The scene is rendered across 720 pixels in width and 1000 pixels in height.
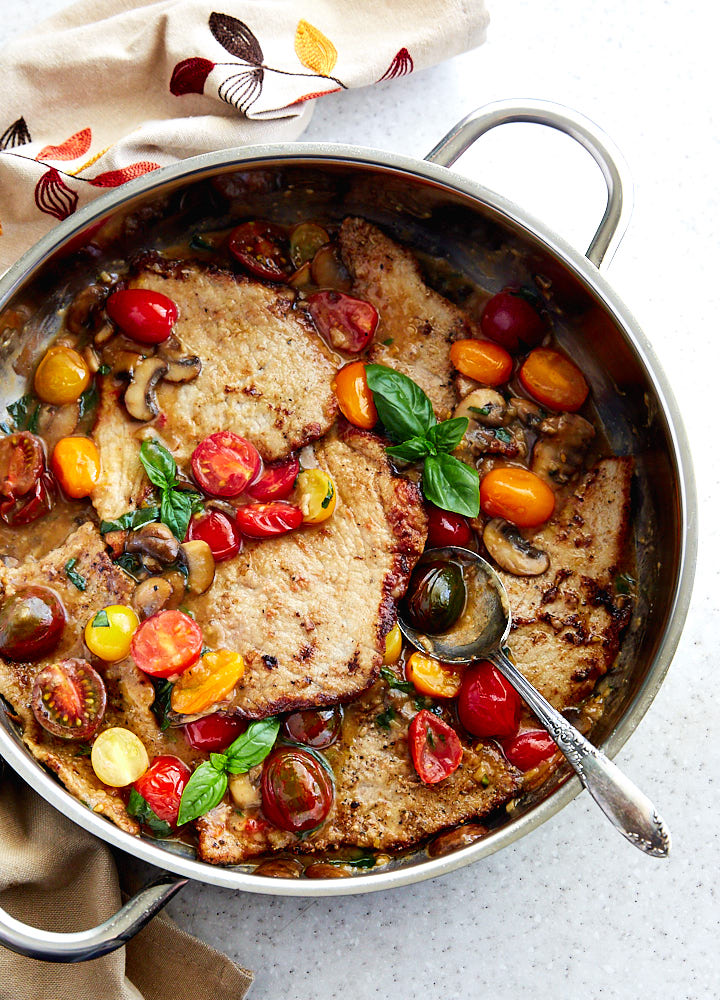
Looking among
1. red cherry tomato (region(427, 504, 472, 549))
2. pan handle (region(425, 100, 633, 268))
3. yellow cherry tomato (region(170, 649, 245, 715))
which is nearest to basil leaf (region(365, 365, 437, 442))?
red cherry tomato (region(427, 504, 472, 549))

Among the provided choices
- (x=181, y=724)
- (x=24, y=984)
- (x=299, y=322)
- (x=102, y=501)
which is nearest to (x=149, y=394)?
(x=102, y=501)

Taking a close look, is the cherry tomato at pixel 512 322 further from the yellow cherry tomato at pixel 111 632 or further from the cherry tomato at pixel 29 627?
the cherry tomato at pixel 29 627

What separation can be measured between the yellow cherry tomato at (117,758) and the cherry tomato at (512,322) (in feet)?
5.80

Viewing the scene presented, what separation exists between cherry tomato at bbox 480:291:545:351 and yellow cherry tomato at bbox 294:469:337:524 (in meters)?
0.77

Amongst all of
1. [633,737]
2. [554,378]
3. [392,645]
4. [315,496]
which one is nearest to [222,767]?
[392,645]

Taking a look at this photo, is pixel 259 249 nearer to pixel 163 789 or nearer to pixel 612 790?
pixel 163 789

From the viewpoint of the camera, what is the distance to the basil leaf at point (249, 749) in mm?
2566

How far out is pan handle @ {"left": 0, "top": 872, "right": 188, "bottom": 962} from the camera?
2.16 metres

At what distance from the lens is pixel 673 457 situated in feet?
7.98

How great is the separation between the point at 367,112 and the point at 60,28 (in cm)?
105

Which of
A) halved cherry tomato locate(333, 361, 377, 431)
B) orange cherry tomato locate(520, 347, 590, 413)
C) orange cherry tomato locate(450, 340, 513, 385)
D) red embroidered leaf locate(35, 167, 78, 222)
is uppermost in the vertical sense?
orange cherry tomato locate(520, 347, 590, 413)

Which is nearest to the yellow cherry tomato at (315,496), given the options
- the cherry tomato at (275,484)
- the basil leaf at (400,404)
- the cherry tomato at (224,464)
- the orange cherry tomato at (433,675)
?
the cherry tomato at (275,484)

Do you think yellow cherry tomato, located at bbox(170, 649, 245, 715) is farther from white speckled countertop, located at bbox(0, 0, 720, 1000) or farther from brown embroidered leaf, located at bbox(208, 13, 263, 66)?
brown embroidered leaf, located at bbox(208, 13, 263, 66)

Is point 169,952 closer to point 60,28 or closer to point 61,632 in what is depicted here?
point 61,632
